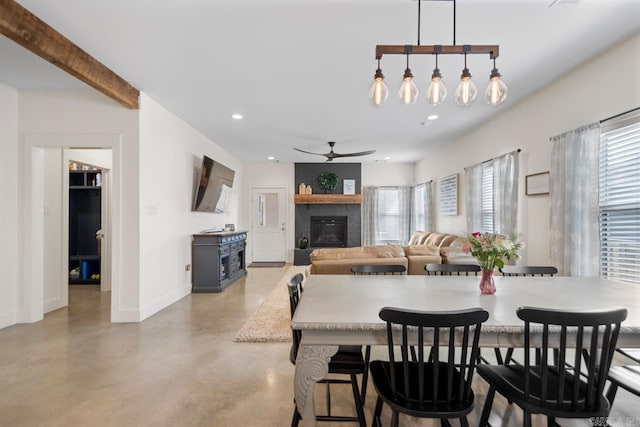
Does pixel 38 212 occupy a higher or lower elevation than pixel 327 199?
lower

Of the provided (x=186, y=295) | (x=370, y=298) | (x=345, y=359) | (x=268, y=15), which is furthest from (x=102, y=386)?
(x=268, y=15)

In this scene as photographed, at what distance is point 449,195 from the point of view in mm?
6137

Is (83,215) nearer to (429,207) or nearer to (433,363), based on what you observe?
(433,363)

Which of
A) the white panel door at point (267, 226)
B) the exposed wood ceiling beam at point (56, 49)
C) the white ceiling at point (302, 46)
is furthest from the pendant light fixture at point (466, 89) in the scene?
the white panel door at point (267, 226)

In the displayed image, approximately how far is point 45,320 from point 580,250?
582cm

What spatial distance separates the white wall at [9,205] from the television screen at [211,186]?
6.93 ft

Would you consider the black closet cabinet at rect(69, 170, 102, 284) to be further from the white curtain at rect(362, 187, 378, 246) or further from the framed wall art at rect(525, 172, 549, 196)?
the framed wall art at rect(525, 172, 549, 196)

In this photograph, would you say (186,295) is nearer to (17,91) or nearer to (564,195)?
(17,91)

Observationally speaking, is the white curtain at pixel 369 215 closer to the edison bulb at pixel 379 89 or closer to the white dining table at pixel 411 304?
the white dining table at pixel 411 304

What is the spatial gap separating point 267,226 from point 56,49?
606 cm

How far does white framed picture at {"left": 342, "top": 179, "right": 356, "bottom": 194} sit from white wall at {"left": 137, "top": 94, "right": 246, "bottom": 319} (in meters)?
3.92

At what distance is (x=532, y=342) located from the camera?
141cm

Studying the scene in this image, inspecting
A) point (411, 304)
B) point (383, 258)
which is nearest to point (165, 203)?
point (383, 258)

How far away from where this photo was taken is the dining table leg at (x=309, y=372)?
1426mm
